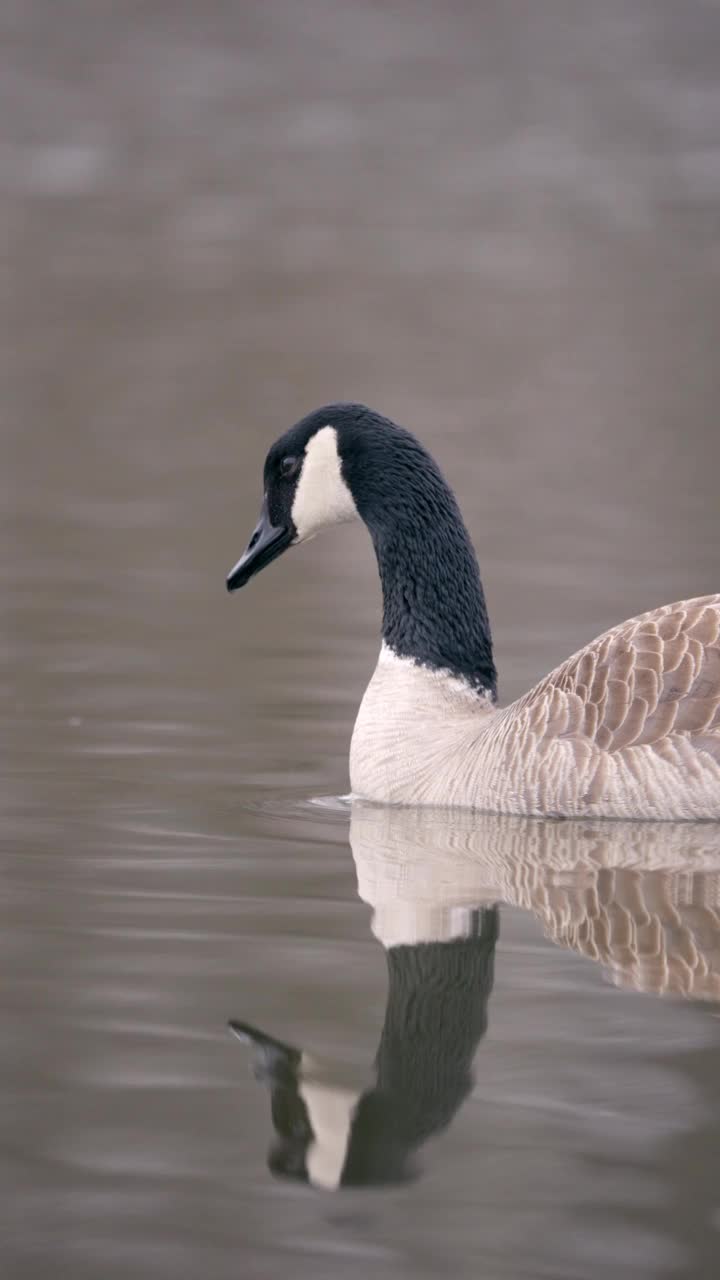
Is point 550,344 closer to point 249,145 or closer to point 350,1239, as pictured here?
point 249,145

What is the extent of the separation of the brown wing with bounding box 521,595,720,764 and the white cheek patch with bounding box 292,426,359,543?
1.52 metres

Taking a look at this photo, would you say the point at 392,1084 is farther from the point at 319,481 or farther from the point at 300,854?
the point at 319,481

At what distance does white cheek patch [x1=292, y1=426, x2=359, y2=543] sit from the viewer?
9.83 metres

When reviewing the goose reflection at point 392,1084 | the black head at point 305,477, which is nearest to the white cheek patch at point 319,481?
the black head at point 305,477

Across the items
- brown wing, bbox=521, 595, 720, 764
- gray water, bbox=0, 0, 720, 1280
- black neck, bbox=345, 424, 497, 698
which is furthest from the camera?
black neck, bbox=345, 424, 497, 698

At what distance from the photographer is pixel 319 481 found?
9.84 meters

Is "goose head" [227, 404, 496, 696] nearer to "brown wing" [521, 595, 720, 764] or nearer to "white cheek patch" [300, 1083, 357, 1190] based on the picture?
"brown wing" [521, 595, 720, 764]

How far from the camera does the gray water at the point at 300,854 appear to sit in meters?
4.97

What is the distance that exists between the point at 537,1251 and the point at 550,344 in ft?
130

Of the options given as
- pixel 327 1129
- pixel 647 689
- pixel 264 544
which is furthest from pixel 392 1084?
pixel 264 544

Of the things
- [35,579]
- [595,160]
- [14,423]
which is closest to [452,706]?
[35,579]

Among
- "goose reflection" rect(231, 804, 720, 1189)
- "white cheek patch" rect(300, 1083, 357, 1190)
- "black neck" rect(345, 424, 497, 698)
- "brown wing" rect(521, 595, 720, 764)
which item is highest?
"black neck" rect(345, 424, 497, 698)

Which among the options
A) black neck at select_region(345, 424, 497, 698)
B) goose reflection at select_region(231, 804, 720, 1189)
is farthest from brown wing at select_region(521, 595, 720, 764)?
black neck at select_region(345, 424, 497, 698)

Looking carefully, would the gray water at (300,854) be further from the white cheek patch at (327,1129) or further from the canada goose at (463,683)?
the canada goose at (463,683)
